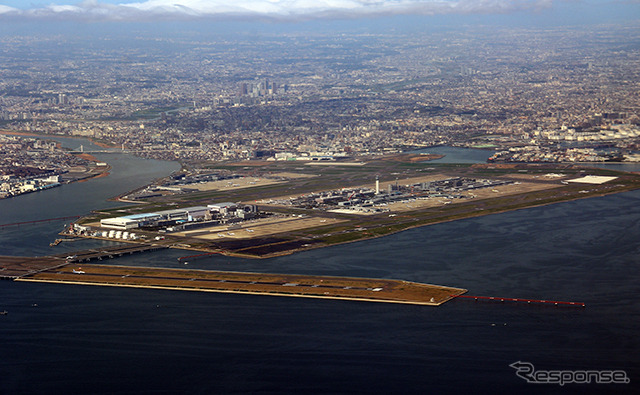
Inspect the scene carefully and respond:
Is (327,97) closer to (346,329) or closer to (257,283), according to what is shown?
(257,283)

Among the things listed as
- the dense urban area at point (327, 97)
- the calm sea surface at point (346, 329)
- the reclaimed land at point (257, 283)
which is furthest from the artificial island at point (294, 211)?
the dense urban area at point (327, 97)

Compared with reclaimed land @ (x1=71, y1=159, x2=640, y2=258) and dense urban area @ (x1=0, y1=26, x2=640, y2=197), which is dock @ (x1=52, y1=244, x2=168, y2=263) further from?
dense urban area @ (x1=0, y1=26, x2=640, y2=197)

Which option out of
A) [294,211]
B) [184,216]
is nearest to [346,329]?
[184,216]

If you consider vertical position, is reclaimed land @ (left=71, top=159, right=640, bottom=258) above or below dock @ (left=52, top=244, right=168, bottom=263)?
below

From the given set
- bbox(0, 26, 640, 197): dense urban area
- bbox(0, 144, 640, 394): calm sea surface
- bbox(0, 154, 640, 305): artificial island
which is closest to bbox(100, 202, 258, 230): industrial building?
bbox(0, 154, 640, 305): artificial island

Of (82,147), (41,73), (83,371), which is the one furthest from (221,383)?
(41,73)

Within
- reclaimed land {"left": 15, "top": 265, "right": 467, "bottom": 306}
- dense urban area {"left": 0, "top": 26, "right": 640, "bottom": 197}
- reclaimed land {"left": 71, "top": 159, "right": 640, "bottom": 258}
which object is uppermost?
reclaimed land {"left": 15, "top": 265, "right": 467, "bottom": 306}
